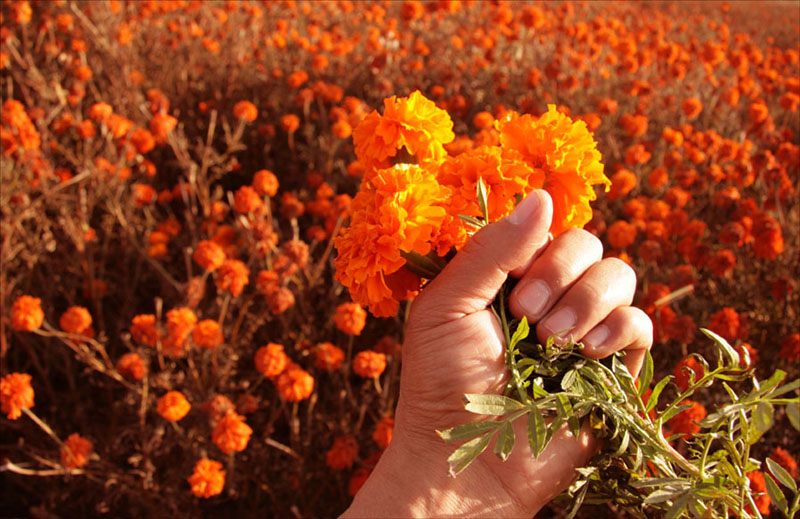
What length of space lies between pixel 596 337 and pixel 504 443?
0.36 metres

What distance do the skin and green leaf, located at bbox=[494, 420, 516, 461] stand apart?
24 cm

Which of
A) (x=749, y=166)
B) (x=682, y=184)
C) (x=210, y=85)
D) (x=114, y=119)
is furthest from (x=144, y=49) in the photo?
(x=749, y=166)

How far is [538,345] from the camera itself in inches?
36.8

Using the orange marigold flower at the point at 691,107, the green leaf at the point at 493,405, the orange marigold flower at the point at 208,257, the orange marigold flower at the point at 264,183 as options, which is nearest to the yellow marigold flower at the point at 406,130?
the green leaf at the point at 493,405

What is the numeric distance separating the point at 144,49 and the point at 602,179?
14.4 feet

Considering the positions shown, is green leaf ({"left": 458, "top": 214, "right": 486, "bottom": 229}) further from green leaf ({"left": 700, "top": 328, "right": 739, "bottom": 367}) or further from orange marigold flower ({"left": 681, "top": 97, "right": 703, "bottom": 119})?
orange marigold flower ({"left": 681, "top": 97, "right": 703, "bottom": 119})

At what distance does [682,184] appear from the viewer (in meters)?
2.84

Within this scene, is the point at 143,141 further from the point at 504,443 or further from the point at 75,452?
the point at 504,443

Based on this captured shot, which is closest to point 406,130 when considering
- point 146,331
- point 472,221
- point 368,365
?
point 472,221

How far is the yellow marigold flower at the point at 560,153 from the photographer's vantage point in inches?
38.6

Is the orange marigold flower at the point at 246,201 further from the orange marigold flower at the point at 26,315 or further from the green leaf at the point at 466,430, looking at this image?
the green leaf at the point at 466,430

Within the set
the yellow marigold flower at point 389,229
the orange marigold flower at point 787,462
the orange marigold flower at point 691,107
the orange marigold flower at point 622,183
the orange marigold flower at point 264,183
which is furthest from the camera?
the orange marigold flower at point 691,107

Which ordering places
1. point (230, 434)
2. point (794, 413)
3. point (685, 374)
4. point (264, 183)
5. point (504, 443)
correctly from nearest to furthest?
point (794, 413), point (504, 443), point (685, 374), point (230, 434), point (264, 183)

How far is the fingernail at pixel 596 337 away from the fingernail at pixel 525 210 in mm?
255
